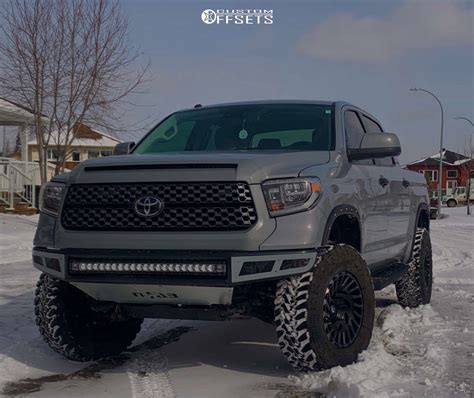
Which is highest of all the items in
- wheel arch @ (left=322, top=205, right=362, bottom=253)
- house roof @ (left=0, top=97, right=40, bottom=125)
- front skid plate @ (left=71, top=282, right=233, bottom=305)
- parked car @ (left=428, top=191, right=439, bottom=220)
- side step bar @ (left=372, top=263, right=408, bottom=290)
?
house roof @ (left=0, top=97, right=40, bottom=125)

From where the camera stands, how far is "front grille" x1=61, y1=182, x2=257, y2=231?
12.7 ft

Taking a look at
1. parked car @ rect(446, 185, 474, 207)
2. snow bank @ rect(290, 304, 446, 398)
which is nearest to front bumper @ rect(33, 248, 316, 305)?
snow bank @ rect(290, 304, 446, 398)

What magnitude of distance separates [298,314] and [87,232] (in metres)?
1.35

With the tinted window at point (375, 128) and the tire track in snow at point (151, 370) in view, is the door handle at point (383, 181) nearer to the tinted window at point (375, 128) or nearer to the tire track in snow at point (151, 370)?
the tinted window at point (375, 128)

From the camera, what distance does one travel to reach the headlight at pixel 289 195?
3.89 meters

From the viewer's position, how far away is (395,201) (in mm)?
5855

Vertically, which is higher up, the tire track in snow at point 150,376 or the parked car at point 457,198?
the tire track in snow at point 150,376

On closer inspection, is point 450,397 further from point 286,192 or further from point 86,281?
point 86,281

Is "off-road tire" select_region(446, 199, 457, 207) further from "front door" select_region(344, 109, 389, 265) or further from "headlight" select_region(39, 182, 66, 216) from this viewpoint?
"headlight" select_region(39, 182, 66, 216)

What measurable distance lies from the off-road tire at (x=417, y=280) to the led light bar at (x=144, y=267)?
3.25 meters

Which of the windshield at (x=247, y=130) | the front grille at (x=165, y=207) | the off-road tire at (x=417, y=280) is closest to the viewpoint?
the front grille at (x=165, y=207)

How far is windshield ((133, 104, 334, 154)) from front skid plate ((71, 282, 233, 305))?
1.42 meters

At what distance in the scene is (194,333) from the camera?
18.9 ft

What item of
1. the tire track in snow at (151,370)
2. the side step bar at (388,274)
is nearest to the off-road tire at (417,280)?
the side step bar at (388,274)
